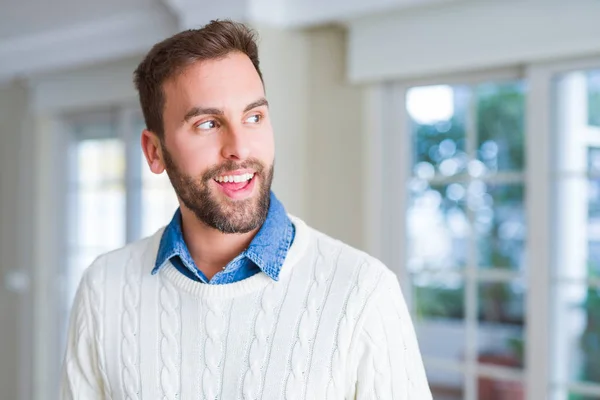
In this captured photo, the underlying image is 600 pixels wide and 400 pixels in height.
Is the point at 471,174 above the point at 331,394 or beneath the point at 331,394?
above

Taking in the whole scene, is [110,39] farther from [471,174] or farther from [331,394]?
[331,394]

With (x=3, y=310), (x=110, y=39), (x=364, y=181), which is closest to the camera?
(x=364, y=181)

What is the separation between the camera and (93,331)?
1.54m

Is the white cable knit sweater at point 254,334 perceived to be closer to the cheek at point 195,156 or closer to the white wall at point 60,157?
the cheek at point 195,156

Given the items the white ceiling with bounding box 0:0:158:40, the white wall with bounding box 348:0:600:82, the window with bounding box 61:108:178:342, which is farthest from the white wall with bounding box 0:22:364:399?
the white ceiling with bounding box 0:0:158:40

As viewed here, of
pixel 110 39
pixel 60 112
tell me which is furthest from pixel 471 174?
pixel 60 112

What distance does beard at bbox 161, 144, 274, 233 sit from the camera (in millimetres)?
1365

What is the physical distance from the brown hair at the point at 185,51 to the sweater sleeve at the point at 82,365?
1.46ft

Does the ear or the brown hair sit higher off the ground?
the brown hair

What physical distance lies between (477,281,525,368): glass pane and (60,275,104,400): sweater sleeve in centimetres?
381

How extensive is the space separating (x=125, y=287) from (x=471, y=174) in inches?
77.3

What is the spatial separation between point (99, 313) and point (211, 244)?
302 millimetres

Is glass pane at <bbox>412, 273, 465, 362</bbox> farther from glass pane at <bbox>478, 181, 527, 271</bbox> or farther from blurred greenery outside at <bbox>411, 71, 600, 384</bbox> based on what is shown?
glass pane at <bbox>478, 181, 527, 271</bbox>

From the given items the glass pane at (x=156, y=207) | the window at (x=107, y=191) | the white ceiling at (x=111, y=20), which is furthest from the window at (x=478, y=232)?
the window at (x=107, y=191)
